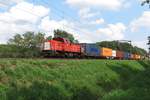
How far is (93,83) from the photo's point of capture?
32938mm

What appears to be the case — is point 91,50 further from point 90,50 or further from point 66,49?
point 66,49

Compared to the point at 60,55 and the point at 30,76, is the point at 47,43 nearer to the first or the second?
the point at 60,55

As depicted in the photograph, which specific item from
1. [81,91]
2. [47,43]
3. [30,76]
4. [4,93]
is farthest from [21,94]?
[47,43]

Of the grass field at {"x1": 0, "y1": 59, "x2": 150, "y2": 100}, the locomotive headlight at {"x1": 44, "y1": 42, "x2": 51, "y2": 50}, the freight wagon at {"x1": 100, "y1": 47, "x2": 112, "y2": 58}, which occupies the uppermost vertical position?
the locomotive headlight at {"x1": 44, "y1": 42, "x2": 51, "y2": 50}

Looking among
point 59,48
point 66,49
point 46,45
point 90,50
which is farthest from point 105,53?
point 46,45

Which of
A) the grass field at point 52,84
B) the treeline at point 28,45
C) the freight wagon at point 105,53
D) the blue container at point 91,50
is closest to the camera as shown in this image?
the grass field at point 52,84

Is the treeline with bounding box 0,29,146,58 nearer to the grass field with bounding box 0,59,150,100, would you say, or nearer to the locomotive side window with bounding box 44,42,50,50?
the locomotive side window with bounding box 44,42,50,50

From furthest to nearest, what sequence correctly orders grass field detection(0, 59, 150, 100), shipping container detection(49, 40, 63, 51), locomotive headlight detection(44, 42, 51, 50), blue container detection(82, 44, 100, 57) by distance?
blue container detection(82, 44, 100, 57) < shipping container detection(49, 40, 63, 51) < locomotive headlight detection(44, 42, 51, 50) < grass field detection(0, 59, 150, 100)

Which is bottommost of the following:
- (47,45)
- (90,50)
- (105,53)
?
(105,53)

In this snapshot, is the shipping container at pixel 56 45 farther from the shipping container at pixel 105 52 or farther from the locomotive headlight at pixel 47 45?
the shipping container at pixel 105 52

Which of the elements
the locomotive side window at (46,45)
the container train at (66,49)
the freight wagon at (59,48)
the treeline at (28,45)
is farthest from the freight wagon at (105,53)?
the locomotive side window at (46,45)

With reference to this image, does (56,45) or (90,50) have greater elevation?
(56,45)

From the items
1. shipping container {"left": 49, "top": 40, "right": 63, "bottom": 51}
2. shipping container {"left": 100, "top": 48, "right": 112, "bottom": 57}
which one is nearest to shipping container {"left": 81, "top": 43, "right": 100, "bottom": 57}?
shipping container {"left": 100, "top": 48, "right": 112, "bottom": 57}

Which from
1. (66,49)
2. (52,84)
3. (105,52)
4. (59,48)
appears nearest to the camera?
(52,84)
